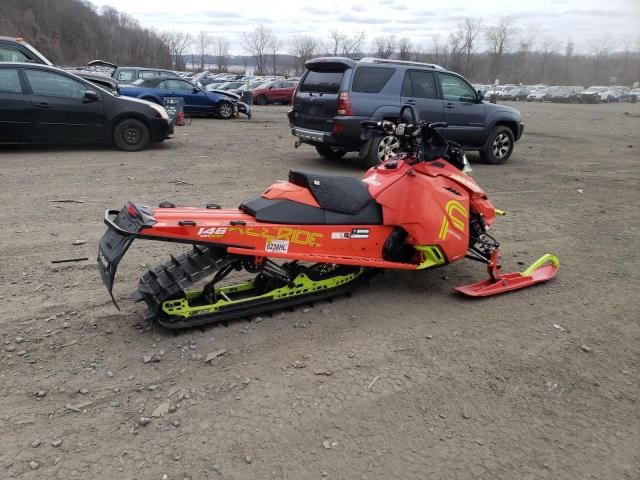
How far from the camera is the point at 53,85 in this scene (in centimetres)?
980

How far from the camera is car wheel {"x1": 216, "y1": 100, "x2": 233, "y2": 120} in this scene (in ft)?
62.7

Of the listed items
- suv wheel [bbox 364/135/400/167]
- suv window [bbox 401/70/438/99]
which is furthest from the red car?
suv wheel [bbox 364/135/400/167]

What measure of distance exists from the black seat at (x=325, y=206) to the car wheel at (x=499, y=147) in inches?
303

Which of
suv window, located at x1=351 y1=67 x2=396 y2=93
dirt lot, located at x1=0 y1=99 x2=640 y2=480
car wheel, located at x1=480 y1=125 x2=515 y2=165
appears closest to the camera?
dirt lot, located at x1=0 y1=99 x2=640 y2=480

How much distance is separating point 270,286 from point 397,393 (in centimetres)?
135

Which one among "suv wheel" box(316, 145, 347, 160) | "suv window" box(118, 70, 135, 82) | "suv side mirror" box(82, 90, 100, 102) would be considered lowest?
"suv wheel" box(316, 145, 347, 160)

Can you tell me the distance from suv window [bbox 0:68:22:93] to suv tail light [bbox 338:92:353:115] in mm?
5770

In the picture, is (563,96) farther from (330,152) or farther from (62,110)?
(62,110)

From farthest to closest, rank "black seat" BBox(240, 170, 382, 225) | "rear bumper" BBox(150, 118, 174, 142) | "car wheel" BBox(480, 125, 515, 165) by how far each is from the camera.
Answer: "car wheel" BBox(480, 125, 515, 165), "rear bumper" BBox(150, 118, 174, 142), "black seat" BBox(240, 170, 382, 225)

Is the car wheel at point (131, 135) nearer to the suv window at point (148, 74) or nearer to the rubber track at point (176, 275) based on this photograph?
the rubber track at point (176, 275)

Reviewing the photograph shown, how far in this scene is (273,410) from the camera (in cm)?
297

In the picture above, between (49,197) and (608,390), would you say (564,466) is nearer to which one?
(608,390)

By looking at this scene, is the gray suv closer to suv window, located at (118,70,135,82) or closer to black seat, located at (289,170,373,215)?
black seat, located at (289,170,373,215)

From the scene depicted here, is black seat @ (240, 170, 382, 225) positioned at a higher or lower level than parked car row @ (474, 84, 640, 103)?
lower
